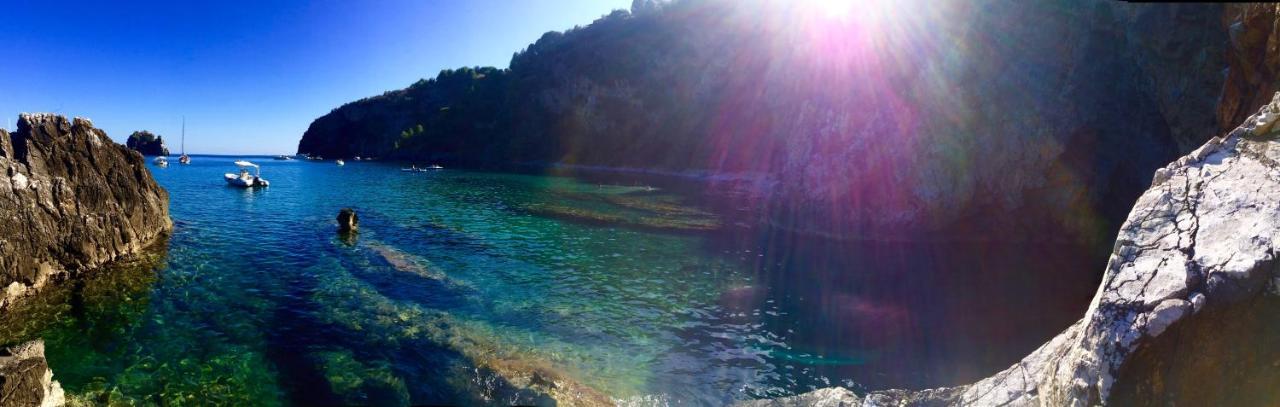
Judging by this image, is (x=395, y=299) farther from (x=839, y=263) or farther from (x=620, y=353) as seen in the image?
(x=839, y=263)

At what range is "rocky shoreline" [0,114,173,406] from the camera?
17.0m

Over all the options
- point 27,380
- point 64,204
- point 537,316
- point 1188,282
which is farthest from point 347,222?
point 1188,282

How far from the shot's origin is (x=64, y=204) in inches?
775

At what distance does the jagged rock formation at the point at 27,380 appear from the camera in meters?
9.30

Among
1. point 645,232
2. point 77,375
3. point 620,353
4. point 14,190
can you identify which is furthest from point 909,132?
point 14,190

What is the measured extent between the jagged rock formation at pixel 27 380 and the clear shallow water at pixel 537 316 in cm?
79

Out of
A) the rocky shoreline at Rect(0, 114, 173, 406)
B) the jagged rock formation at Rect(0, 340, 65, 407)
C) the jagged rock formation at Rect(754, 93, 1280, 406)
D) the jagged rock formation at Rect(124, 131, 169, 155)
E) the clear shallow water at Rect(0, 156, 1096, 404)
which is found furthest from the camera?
the jagged rock formation at Rect(124, 131, 169, 155)

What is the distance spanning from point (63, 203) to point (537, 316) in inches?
760

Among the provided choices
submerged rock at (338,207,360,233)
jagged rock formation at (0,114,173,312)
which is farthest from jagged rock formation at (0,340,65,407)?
submerged rock at (338,207,360,233)

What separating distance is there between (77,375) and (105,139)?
18.3 meters

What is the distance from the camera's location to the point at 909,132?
99.1 ft

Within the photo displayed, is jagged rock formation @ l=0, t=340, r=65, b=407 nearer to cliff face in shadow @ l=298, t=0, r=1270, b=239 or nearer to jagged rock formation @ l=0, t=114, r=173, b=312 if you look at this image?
jagged rock formation @ l=0, t=114, r=173, b=312

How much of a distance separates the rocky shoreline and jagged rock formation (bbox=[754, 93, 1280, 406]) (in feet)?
85.2

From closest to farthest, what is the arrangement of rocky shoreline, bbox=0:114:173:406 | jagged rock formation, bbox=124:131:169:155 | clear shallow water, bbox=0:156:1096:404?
clear shallow water, bbox=0:156:1096:404, rocky shoreline, bbox=0:114:173:406, jagged rock formation, bbox=124:131:169:155
